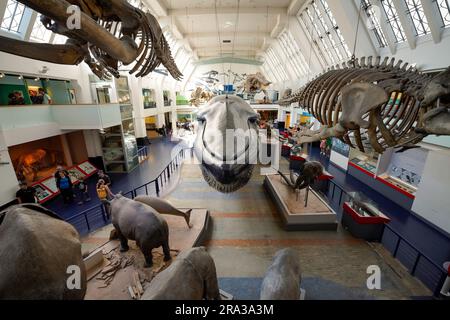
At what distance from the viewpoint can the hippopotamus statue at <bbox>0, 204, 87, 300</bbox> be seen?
0.98m

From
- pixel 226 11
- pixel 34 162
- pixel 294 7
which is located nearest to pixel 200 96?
pixel 226 11

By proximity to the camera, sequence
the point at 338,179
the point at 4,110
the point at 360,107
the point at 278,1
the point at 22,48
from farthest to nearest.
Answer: the point at 278,1 < the point at 338,179 < the point at 4,110 < the point at 360,107 < the point at 22,48

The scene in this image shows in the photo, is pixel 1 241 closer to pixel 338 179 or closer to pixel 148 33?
pixel 148 33

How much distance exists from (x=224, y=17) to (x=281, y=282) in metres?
17.3

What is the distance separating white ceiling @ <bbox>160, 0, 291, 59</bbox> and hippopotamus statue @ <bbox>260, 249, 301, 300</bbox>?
42.9 feet

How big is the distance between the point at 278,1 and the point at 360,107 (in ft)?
42.8

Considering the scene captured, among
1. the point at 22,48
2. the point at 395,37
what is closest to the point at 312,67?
the point at 395,37

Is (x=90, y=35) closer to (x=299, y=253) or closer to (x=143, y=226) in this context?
(x=143, y=226)

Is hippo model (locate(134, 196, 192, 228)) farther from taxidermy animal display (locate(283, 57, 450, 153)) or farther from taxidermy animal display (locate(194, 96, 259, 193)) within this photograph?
taxidermy animal display (locate(283, 57, 450, 153))

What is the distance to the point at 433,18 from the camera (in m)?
5.52

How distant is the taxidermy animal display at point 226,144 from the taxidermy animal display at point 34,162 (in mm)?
10925

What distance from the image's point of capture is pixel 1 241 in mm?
1125

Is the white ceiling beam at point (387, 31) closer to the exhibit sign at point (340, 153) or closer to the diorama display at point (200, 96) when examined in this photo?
the exhibit sign at point (340, 153)
